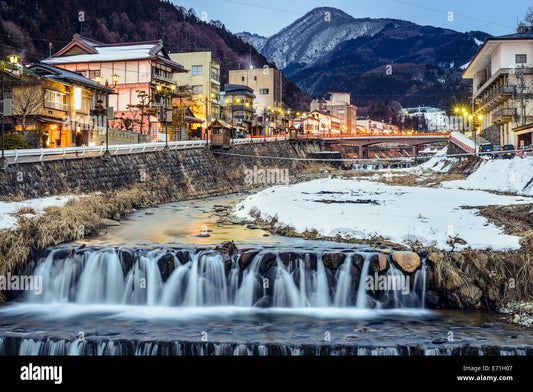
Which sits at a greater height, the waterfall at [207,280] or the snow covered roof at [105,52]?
the snow covered roof at [105,52]

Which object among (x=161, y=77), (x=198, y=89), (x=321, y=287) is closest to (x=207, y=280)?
(x=321, y=287)

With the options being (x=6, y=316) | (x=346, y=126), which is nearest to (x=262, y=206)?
(x=6, y=316)

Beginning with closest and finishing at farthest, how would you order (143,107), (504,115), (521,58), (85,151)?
(85,151), (504,115), (521,58), (143,107)

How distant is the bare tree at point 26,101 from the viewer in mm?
39438

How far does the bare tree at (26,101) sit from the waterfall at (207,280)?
28.6 m

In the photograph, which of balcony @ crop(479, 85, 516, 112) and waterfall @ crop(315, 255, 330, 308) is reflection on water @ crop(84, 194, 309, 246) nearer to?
waterfall @ crop(315, 255, 330, 308)

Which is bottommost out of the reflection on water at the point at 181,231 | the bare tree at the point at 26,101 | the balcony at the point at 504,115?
the reflection on water at the point at 181,231

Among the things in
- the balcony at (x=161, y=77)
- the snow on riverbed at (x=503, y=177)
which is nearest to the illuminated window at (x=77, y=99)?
the balcony at (x=161, y=77)

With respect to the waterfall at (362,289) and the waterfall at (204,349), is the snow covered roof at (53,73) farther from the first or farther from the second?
the waterfall at (362,289)

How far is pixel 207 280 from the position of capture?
14.8 metres

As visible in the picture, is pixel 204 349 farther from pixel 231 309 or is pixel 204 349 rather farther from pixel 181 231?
pixel 181 231

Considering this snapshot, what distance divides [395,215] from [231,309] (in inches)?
403

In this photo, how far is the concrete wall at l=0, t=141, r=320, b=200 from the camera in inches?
984

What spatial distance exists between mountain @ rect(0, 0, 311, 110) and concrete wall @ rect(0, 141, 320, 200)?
36.0 m
